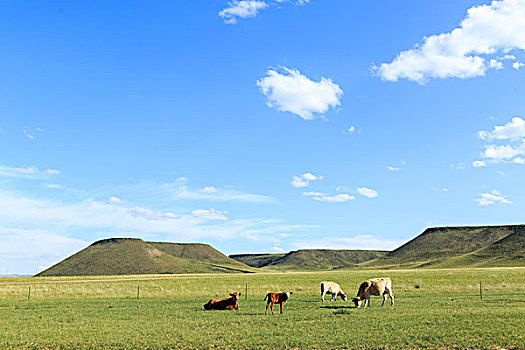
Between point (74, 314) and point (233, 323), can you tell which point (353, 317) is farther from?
point (74, 314)

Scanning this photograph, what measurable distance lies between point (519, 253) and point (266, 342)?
195 meters

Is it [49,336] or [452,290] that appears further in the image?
[452,290]

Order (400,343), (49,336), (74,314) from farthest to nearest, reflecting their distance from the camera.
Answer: (74,314)
(49,336)
(400,343)

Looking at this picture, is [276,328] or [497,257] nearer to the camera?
[276,328]

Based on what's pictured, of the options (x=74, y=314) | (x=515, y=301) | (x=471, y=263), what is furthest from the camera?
(x=471, y=263)

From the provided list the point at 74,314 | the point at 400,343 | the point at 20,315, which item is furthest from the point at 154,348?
the point at 20,315

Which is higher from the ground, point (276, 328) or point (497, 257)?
point (497, 257)

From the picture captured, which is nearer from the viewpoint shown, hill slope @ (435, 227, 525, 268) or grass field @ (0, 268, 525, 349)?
grass field @ (0, 268, 525, 349)

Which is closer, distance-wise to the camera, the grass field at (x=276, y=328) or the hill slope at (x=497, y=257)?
the grass field at (x=276, y=328)

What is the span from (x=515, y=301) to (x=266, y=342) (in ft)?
76.8

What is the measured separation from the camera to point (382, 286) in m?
28.6

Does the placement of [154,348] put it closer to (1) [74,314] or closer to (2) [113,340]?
(2) [113,340]

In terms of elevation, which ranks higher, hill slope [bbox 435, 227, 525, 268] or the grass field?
hill slope [bbox 435, 227, 525, 268]

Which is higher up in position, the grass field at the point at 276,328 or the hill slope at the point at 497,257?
the hill slope at the point at 497,257
